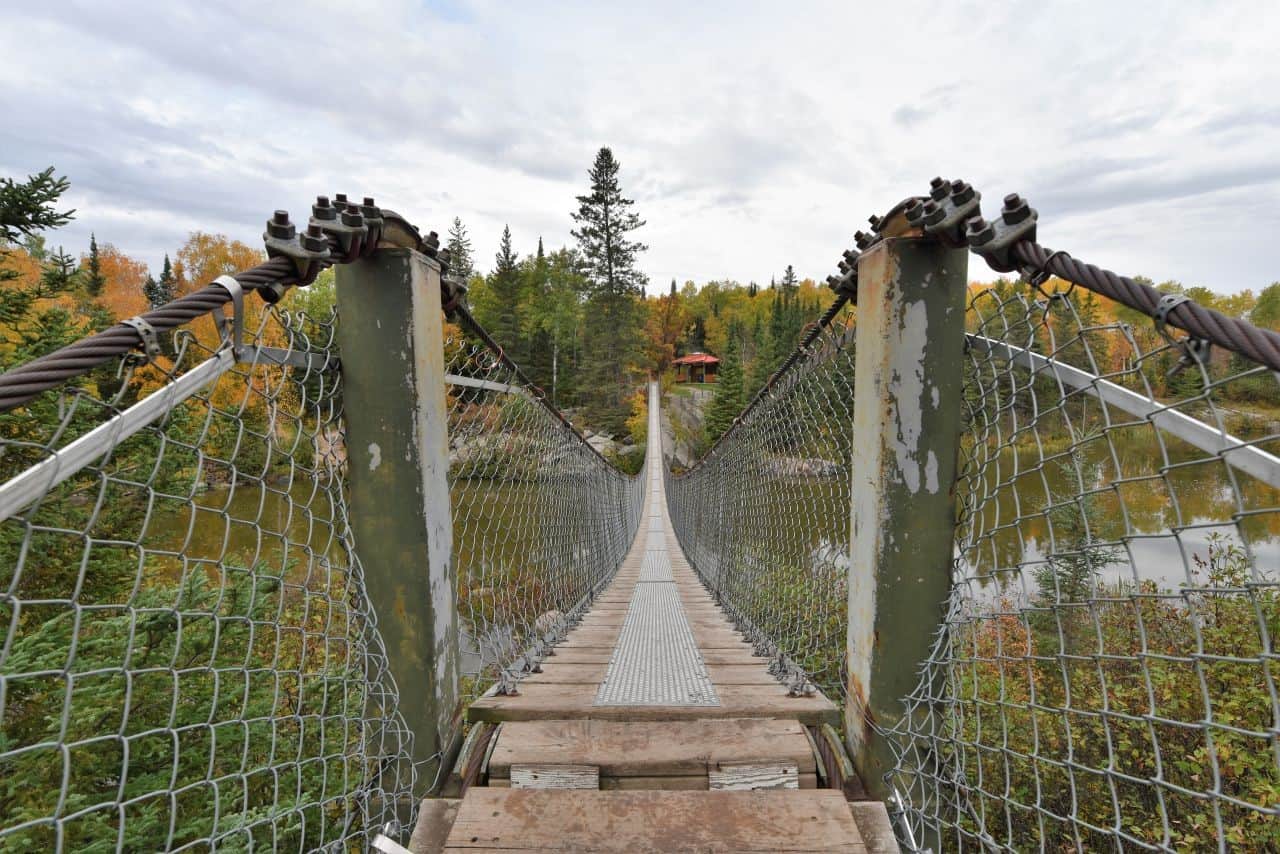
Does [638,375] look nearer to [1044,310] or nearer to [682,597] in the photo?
[682,597]

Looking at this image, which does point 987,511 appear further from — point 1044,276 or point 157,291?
point 157,291

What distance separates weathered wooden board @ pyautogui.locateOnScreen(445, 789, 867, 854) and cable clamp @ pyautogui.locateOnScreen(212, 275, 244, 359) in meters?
0.90

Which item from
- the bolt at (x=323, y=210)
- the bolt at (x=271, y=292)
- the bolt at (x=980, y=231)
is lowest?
the bolt at (x=271, y=292)

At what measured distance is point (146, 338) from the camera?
2.55 ft

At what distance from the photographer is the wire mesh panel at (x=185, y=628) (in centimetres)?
76

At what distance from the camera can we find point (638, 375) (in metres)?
33.0

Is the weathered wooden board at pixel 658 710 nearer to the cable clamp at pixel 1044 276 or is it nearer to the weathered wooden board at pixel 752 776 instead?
the weathered wooden board at pixel 752 776

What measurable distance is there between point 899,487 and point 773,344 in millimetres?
32620

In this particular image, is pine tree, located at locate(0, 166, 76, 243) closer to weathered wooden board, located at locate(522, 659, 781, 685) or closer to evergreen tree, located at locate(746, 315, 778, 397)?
weathered wooden board, located at locate(522, 659, 781, 685)

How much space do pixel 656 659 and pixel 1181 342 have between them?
1540 mm

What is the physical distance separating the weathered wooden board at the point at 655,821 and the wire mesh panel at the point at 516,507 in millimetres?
496

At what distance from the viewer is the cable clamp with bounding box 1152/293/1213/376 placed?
29.1 inches

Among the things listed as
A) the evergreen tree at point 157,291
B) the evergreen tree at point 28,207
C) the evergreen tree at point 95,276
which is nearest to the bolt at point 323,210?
the evergreen tree at point 28,207

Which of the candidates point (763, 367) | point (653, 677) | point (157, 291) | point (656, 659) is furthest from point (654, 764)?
point (157, 291)
